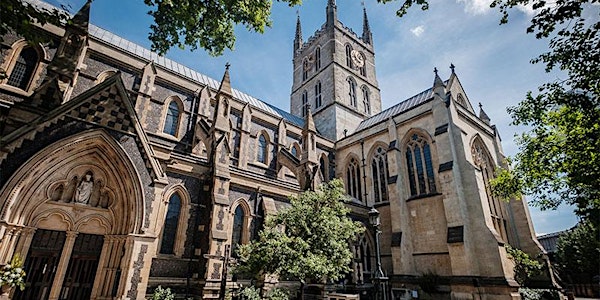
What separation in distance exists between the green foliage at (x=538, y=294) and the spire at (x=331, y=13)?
28.0 meters

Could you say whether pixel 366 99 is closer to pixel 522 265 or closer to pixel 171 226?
pixel 522 265

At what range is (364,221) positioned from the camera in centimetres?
1817

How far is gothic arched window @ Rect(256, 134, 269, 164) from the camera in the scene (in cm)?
1895

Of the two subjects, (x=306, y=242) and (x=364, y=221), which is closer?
(x=306, y=242)

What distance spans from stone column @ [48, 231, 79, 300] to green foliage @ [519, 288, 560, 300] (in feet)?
61.8

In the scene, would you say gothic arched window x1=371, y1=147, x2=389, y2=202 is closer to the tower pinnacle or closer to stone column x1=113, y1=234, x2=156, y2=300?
stone column x1=113, y1=234, x2=156, y2=300

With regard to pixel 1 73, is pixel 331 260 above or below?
below

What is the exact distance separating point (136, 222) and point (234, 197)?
4.95 meters

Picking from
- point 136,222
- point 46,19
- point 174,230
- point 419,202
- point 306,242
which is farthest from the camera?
point 419,202

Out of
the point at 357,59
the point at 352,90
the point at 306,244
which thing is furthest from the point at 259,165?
the point at 357,59

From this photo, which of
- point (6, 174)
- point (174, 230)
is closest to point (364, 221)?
point (174, 230)

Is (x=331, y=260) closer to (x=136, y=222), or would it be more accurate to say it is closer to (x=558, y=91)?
(x=136, y=222)

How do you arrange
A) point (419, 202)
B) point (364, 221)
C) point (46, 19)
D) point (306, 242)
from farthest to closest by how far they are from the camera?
point (364, 221)
point (419, 202)
point (306, 242)
point (46, 19)

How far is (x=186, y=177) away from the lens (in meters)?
11.9
